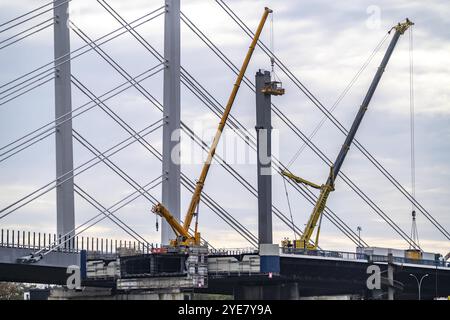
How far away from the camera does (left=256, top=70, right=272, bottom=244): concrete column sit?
138625 millimetres

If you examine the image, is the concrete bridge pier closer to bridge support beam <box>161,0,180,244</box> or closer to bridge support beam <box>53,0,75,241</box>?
bridge support beam <box>161,0,180,244</box>

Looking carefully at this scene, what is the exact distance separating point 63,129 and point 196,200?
2275 centimetres

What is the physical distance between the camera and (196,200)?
143500 millimetres

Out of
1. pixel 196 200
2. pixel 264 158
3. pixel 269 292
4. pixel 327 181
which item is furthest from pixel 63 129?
pixel 327 181

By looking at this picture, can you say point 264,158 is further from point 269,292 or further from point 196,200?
point 269,292

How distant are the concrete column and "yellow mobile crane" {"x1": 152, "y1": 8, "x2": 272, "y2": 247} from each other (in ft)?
13.4

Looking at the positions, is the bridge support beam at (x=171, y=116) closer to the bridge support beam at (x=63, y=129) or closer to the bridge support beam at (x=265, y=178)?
the bridge support beam at (x=265, y=178)

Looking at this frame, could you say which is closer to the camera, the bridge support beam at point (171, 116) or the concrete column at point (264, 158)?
the bridge support beam at point (171, 116)

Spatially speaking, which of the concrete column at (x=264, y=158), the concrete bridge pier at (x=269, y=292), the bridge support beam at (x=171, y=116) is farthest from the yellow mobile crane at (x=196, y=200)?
the concrete bridge pier at (x=269, y=292)

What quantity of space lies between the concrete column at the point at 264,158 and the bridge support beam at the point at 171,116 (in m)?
10.0

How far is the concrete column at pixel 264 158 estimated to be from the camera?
139 metres
